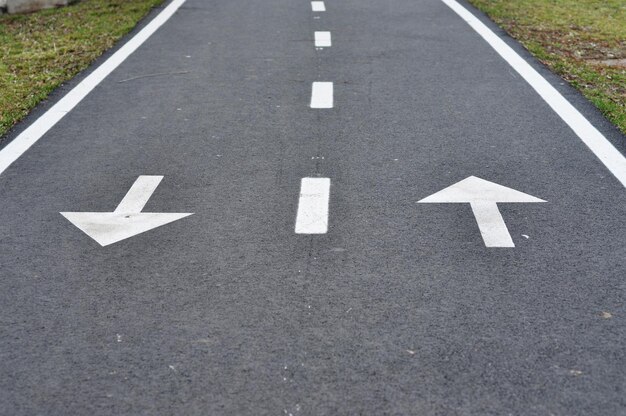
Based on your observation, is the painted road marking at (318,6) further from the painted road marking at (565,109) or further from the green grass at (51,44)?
the painted road marking at (565,109)

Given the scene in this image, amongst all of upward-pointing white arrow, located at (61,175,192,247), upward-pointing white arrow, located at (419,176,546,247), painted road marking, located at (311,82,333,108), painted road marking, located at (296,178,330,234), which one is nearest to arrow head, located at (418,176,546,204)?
upward-pointing white arrow, located at (419,176,546,247)

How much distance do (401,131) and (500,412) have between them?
4.99 metres

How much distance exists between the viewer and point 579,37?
45.3 feet

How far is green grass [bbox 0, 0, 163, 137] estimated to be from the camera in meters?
10.4

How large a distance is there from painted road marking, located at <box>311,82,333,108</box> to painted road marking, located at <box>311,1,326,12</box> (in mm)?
6349

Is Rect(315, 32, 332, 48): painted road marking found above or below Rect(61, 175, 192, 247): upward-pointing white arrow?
below

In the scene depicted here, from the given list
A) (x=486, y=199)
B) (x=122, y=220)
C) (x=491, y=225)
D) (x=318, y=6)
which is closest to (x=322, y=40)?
(x=318, y=6)

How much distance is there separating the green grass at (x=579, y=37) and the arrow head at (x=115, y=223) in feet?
14.9

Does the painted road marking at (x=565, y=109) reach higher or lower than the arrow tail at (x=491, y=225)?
lower

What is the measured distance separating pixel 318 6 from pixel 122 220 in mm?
11396

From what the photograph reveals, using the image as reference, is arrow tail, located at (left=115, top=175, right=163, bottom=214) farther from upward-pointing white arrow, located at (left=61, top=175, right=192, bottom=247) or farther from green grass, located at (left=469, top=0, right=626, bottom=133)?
green grass, located at (left=469, top=0, right=626, bottom=133)

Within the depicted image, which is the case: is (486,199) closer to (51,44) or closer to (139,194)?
(139,194)

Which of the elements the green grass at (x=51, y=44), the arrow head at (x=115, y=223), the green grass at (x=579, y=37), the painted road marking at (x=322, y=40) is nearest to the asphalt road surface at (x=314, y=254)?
the arrow head at (x=115, y=223)

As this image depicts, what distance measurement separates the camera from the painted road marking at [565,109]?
7.91 m
